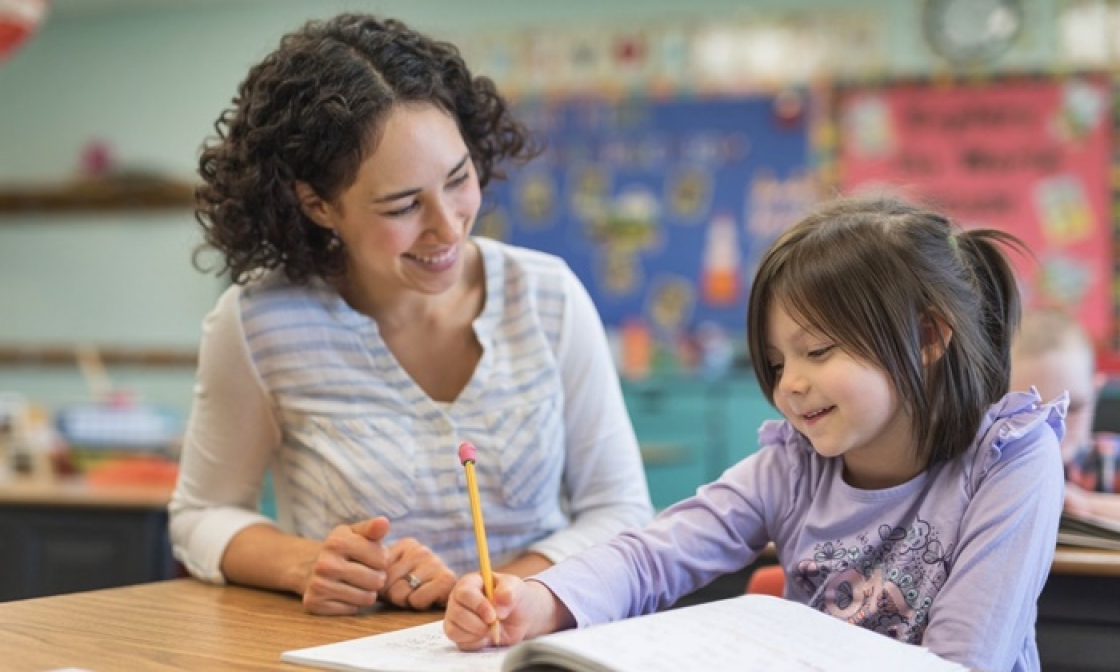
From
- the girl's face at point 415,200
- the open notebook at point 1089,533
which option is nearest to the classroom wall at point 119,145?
the girl's face at point 415,200

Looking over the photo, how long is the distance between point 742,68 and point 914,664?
15.9 ft

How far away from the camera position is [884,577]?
117cm

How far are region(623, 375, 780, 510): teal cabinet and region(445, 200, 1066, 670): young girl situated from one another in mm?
3702

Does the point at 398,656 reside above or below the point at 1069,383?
below

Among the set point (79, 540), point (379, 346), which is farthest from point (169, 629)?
point (79, 540)

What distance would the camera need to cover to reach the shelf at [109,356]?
21.5 ft

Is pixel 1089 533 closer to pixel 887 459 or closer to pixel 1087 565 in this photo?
pixel 1087 565

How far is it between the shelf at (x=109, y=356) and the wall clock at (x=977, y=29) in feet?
12.0

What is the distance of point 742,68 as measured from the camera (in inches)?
220

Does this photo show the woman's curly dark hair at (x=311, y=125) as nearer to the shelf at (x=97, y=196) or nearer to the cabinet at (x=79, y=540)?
the cabinet at (x=79, y=540)

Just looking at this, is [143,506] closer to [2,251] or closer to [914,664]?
[914,664]

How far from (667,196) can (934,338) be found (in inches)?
177

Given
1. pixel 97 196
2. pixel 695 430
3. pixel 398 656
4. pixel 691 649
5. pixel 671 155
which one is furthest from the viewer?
pixel 97 196

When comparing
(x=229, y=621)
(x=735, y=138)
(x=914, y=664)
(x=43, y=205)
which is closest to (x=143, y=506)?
(x=229, y=621)
